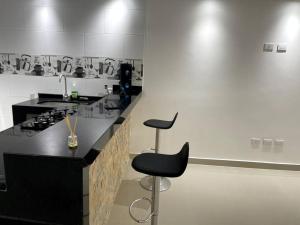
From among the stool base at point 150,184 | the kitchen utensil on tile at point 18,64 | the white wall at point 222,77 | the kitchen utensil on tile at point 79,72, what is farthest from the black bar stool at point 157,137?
the kitchen utensil on tile at point 18,64

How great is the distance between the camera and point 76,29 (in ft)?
12.0

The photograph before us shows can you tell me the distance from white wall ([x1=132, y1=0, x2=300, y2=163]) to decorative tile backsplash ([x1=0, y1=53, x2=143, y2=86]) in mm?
430

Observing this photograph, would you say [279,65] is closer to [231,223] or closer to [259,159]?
[259,159]

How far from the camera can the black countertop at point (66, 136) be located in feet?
4.49

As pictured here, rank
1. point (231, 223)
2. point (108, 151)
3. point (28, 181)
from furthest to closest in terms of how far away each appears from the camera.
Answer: point (231, 223), point (108, 151), point (28, 181)

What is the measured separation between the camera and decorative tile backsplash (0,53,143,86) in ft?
12.3

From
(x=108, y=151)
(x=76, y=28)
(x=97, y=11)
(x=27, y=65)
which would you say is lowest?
(x=108, y=151)

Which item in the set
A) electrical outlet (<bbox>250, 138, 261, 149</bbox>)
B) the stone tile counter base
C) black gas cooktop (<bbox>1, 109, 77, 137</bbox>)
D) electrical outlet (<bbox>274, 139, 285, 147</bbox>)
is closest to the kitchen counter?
the stone tile counter base

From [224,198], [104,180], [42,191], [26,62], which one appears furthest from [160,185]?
[26,62]

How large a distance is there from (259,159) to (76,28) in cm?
326

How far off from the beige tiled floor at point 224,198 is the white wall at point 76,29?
5.70ft

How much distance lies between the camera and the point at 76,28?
144 inches

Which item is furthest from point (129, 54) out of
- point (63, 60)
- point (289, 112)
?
point (289, 112)

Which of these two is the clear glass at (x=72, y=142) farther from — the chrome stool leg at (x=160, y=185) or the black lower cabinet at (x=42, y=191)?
the chrome stool leg at (x=160, y=185)
